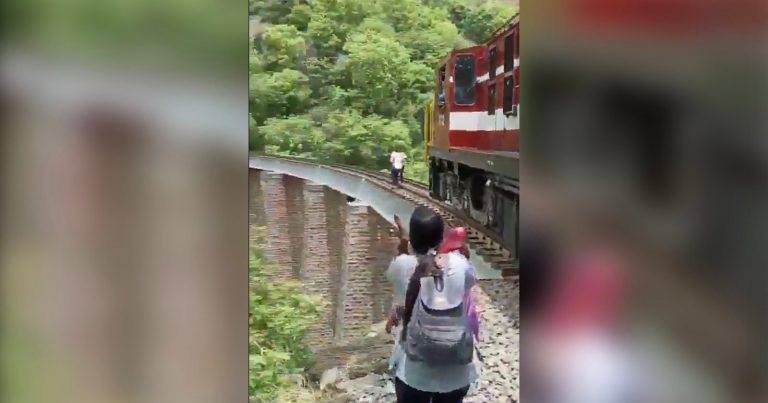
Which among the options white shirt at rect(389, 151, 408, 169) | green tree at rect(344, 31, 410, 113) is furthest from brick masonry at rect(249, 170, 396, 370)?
green tree at rect(344, 31, 410, 113)

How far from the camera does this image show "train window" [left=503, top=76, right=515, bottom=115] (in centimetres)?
150

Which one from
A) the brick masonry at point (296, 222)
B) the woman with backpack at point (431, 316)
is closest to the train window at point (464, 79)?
the woman with backpack at point (431, 316)

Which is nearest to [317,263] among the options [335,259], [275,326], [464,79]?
[335,259]

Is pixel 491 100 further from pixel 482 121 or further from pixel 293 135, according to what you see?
pixel 293 135

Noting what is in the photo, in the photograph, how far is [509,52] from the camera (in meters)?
1.49

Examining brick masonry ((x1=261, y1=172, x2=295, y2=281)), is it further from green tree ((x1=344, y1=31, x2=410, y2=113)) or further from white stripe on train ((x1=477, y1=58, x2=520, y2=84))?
white stripe on train ((x1=477, y1=58, x2=520, y2=84))

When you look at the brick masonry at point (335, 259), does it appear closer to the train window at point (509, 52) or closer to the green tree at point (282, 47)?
the green tree at point (282, 47)

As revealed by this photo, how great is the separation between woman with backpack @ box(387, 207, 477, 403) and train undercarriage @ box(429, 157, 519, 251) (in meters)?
0.05

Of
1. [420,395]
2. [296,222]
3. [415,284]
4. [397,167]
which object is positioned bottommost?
[420,395]

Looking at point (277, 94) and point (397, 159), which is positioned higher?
point (277, 94)

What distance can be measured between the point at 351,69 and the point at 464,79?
0.77ft
